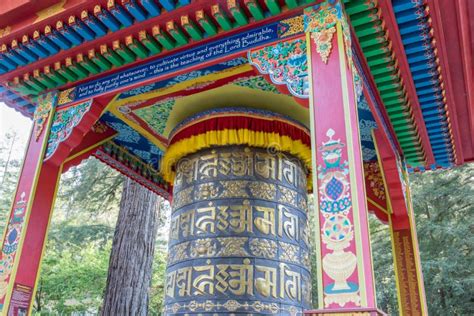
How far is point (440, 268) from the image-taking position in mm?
11438

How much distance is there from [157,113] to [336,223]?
3.55m

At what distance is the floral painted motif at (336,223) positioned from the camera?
279cm

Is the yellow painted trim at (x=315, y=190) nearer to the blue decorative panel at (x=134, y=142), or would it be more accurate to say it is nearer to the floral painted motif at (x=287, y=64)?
the floral painted motif at (x=287, y=64)

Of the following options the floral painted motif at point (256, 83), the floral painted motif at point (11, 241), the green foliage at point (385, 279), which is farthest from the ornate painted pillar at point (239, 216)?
the green foliage at point (385, 279)

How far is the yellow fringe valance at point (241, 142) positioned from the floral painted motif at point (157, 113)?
0.53 m

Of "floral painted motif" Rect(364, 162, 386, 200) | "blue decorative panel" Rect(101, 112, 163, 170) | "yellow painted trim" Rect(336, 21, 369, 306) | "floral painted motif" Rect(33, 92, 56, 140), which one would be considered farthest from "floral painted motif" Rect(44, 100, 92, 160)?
"floral painted motif" Rect(364, 162, 386, 200)

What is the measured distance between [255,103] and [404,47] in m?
1.95

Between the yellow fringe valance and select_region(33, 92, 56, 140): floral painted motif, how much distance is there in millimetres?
1549

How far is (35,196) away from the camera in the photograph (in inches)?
180

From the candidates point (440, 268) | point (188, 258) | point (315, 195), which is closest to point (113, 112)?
point (188, 258)

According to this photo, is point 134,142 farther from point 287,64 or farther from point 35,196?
point 287,64

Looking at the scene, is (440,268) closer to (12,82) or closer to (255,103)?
(255,103)

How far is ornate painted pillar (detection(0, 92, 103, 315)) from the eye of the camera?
4230 millimetres

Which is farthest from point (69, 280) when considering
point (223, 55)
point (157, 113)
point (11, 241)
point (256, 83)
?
point (223, 55)
